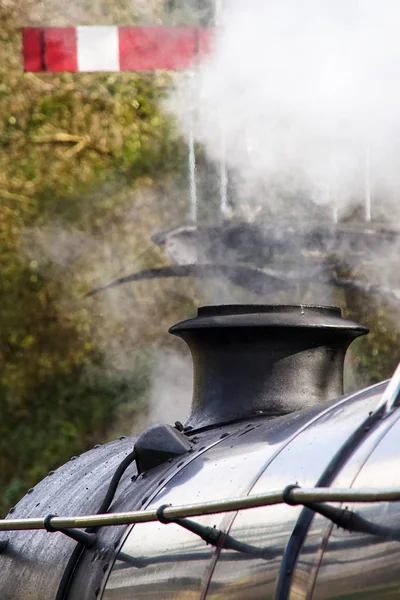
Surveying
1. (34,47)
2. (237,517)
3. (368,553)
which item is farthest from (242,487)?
(34,47)

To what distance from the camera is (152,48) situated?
253 inches

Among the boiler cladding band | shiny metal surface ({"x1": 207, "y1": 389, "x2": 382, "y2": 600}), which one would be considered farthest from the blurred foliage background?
shiny metal surface ({"x1": 207, "y1": 389, "x2": 382, "y2": 600})

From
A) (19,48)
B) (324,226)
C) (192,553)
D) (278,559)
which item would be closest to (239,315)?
(192,553)

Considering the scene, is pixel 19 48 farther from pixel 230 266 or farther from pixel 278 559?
pixel 278 559

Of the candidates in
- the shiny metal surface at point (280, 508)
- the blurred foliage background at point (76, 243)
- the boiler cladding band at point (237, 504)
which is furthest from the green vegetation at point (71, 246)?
the shiny metal surface at point (280, 508)

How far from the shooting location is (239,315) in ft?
8.87

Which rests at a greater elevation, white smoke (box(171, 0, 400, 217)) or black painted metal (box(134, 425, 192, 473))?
white smoke (box(171, 0, 400, 217))

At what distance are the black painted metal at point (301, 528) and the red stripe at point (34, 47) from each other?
18.4ft

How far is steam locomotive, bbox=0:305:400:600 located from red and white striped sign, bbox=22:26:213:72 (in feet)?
12.2

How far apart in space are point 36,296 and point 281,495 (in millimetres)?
7540

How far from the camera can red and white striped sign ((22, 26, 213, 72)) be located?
633cm

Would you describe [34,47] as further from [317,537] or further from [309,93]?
[317,537]

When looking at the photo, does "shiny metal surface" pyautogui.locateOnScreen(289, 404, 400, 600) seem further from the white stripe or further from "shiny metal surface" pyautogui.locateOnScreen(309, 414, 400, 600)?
the white stripe

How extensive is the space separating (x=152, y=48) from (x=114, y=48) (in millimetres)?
292
